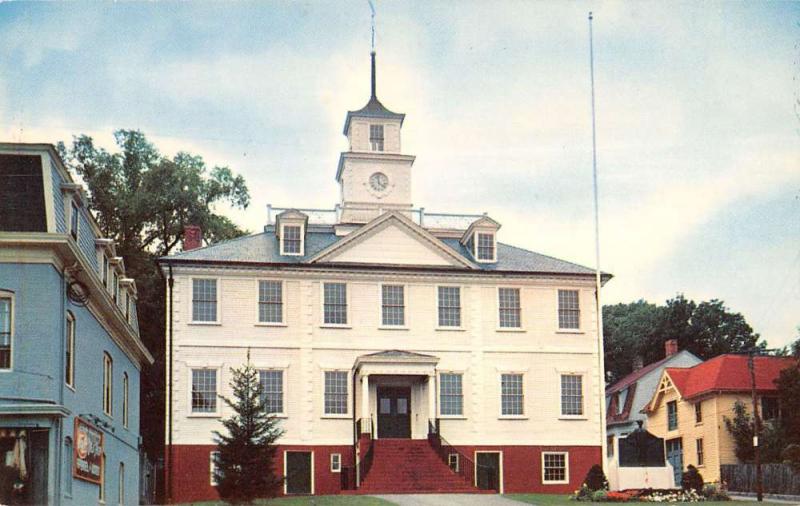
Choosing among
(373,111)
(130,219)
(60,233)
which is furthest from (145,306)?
(60,233)

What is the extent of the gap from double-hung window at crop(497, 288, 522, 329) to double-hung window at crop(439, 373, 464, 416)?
8.03ft

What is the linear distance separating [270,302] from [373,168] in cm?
913

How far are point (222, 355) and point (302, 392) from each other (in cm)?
283

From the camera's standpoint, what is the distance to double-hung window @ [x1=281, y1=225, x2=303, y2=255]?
4131cm

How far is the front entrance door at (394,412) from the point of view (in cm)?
4025

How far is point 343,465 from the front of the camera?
39312 millimetres

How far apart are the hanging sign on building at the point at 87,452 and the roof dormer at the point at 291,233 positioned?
45.4 feet

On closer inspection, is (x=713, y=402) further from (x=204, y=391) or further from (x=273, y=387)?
(x=204, y=391)

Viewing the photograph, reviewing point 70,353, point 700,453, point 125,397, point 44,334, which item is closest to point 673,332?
point 700,453

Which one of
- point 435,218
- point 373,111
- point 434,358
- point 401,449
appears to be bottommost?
point 401,449

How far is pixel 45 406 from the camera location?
2220 cm

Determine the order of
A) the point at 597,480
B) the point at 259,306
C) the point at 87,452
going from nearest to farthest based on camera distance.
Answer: the point at 87,452
the point at 597,480
the point at 259,306

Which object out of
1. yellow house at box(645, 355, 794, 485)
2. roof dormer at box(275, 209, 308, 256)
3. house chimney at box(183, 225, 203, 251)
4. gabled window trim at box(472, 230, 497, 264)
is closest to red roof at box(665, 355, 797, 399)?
yellow house at box(645, 355, 794, 485)

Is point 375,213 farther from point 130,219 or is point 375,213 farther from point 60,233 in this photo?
point 60,233
